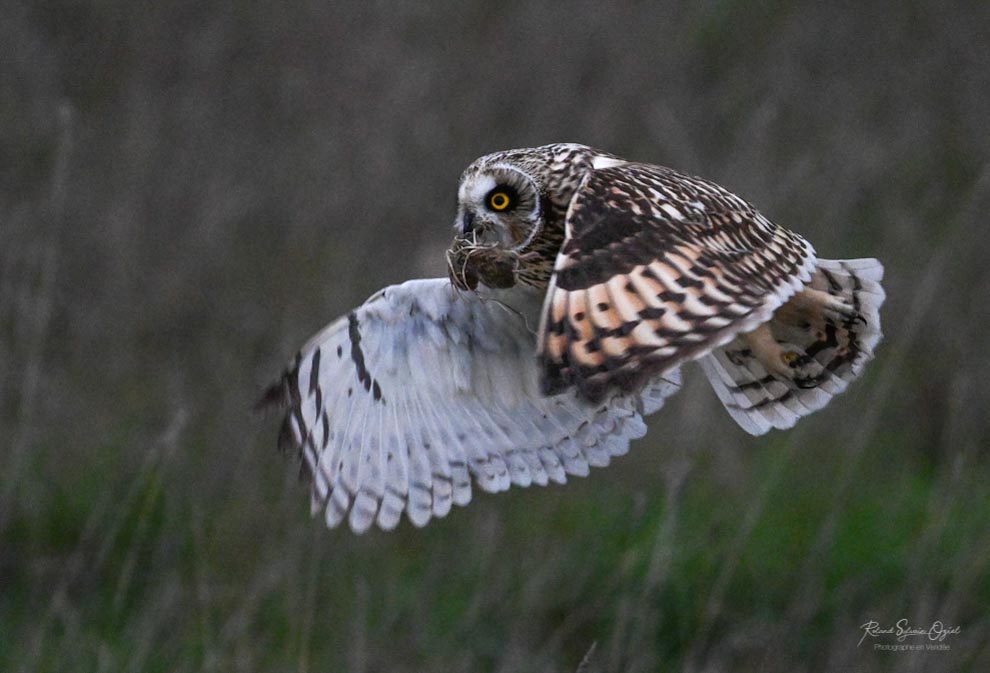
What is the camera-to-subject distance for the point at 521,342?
3.15m

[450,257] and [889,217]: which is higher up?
[889,217]

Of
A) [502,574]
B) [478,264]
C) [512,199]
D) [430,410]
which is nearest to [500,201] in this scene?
[512,199]

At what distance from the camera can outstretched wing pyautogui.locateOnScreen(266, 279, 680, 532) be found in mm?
3031

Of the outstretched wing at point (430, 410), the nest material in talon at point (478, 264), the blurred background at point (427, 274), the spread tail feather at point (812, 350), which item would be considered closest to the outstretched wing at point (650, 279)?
the spread tail feather at point (812, 350)

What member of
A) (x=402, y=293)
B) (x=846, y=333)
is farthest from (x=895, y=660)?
(x=402, y=293)

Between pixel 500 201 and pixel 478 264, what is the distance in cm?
19

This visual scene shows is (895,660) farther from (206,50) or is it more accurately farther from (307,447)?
(206,50)

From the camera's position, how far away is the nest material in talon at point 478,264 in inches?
114

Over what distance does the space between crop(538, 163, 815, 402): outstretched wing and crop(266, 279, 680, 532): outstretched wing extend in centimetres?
38

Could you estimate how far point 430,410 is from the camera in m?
3.13

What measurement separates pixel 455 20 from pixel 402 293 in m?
4.68

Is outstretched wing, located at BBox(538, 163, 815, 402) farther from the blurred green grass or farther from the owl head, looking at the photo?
the blurred green grass

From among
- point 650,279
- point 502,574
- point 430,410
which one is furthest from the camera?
point 502,574

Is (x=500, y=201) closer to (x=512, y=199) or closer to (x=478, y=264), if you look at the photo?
(x=512, y=199)
